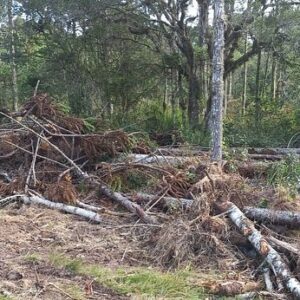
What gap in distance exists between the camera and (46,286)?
396 centimetres

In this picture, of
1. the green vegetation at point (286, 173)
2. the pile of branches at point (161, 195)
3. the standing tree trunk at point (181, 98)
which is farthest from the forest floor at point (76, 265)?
the standing tree trunk at point (181, 98)

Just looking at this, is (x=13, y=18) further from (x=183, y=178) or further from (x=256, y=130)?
(x=183, y=178)

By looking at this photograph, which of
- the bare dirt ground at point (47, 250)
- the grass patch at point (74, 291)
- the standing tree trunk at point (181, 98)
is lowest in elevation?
the bare dirt ground at point (47, 250)

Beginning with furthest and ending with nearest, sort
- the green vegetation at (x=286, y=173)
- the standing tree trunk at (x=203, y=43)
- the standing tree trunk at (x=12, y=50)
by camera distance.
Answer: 1. the standing tree trunk at (x=12, y=50)
2. the standing tree trunk at (x=203, y=43)
3. the green vegetation at (x=286, y=173)

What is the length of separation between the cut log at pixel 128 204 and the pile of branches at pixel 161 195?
0.05 ft

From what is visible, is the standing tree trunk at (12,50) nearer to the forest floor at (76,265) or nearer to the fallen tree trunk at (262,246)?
the forest floor at (76,265)

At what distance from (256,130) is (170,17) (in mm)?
4117

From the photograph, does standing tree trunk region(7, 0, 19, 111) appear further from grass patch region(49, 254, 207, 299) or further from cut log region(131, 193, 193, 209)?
grass patch region(49, 254, 207, 299)

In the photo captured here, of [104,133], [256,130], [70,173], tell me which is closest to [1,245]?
[70,173]

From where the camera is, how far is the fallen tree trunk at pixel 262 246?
410 cm

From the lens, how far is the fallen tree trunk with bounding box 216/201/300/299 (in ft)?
13.5

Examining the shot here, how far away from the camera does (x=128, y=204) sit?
20.7ft

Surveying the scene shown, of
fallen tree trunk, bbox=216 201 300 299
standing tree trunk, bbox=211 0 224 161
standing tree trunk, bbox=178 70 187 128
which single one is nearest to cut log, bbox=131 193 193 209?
fallen tree trunk, bbox=216 201 300 299

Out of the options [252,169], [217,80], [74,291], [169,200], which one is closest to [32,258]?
[74,291]
